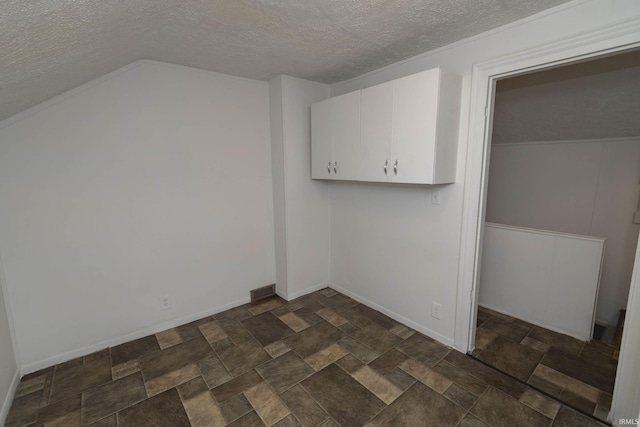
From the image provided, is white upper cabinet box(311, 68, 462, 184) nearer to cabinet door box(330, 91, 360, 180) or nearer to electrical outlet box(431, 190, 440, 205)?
cabinet door box(330, 91, 360, 180)

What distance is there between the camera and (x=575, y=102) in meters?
2.53

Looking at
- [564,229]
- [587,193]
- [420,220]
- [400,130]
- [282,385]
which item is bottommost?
[282,385]

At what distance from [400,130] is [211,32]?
4.63 feet

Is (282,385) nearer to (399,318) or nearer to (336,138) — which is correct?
(399,318)

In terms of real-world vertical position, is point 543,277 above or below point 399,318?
above

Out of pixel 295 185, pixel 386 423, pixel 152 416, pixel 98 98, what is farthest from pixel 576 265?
pixel 98 98

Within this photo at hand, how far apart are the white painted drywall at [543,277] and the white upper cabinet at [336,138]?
1567 mm

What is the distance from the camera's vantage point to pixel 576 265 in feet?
7.91

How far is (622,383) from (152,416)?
2.64 m

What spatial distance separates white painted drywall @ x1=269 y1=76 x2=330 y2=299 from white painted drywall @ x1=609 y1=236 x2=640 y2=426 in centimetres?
242

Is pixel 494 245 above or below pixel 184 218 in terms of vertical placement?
below

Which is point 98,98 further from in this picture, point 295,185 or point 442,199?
point 442,199

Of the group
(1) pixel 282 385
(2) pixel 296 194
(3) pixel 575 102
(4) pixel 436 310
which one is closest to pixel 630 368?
(4) pixel 436 310

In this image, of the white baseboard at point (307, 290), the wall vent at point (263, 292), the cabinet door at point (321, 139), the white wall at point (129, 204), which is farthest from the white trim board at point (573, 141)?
the wall vent at point (263, 292)
